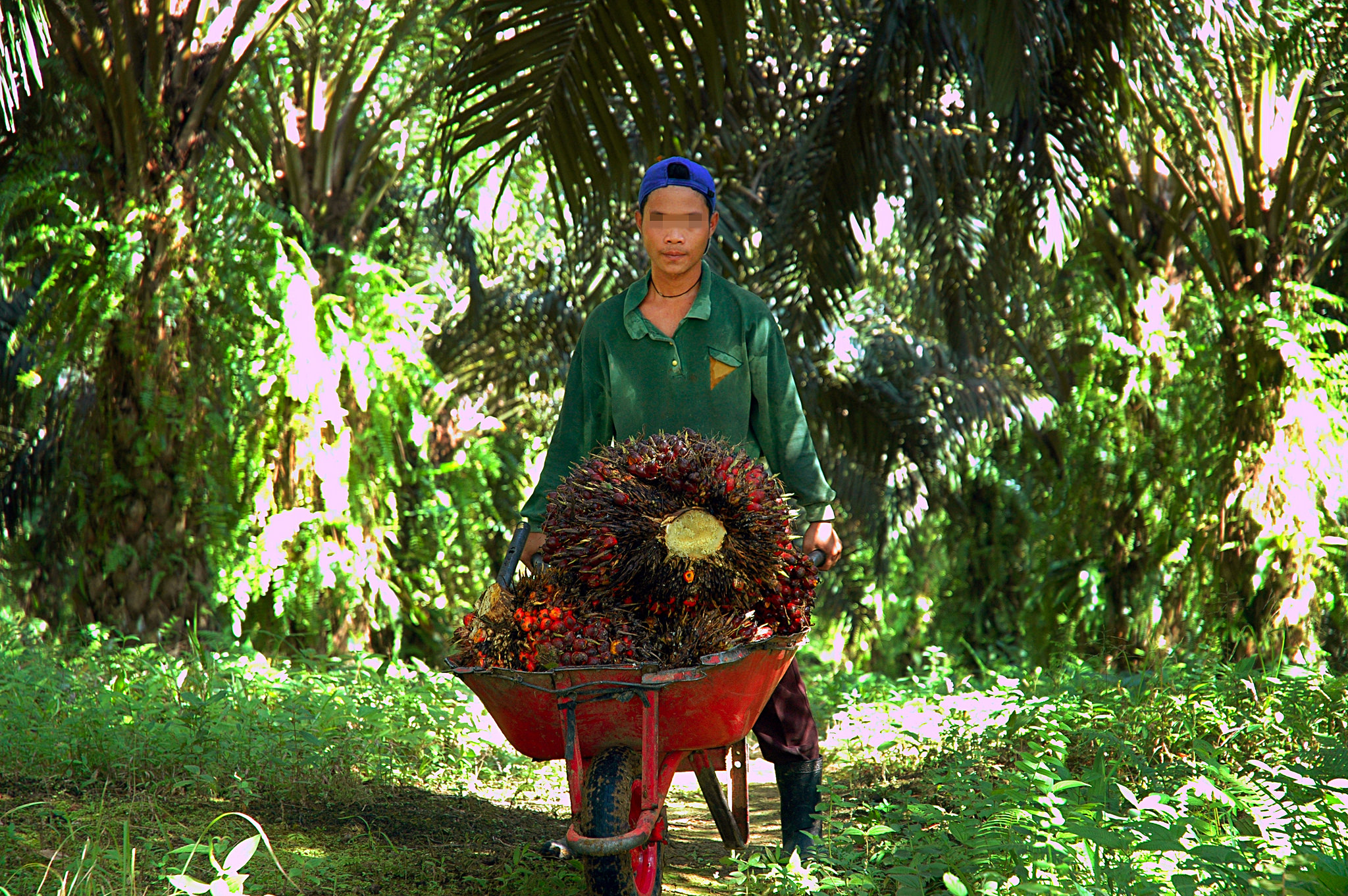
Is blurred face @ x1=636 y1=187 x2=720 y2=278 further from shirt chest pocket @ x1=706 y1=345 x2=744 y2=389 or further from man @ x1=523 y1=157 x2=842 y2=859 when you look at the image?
shirt chest pocket @ x1=706 y1=345 x2=744 y2=389

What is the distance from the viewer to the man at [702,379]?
119 inches

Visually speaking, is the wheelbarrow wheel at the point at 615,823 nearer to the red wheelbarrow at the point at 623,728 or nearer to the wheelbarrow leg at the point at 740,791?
the red wheelbarrow at the point at 623,728

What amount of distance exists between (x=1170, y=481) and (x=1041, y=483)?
7.90ft

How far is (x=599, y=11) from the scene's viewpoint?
3824 millimetres

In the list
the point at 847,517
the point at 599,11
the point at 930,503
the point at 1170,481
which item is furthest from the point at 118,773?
the point at 930,503

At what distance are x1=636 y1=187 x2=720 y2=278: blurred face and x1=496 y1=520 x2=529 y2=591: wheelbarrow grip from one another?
84 cm

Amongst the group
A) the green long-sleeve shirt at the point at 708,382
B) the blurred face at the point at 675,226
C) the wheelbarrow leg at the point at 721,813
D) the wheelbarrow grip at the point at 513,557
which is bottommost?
the wheelbarrow leg at the point at 721,813

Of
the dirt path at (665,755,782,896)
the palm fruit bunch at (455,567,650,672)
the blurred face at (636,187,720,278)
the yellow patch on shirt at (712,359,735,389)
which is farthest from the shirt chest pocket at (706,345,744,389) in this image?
the dirt path at (665,755,782,896)

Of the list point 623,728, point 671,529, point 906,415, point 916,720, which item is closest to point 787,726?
point 623,728

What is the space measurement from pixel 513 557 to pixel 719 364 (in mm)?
803

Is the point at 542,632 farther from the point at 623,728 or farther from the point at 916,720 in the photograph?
the point at 916,720

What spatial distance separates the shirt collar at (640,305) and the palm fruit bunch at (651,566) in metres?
0.58

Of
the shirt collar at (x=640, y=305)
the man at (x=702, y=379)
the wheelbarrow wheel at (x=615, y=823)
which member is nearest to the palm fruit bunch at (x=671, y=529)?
the wheelbarrow wheel at (x=615, y=823)

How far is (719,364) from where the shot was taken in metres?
3.06
